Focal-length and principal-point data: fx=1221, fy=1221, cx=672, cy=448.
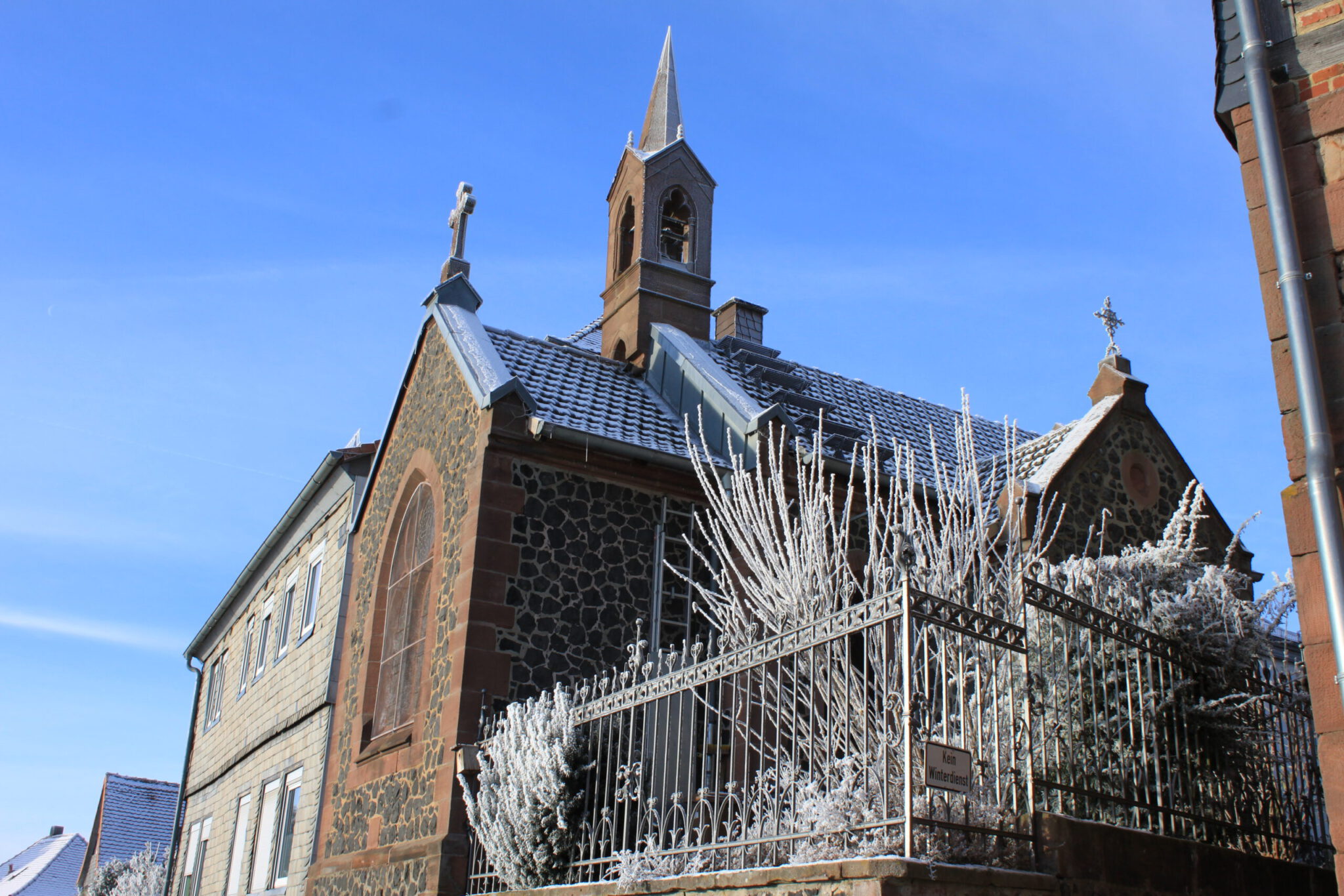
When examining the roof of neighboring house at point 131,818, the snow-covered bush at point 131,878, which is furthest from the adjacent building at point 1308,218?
the roof of neighboring house at point 131,818

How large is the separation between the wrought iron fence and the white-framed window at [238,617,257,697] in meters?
13.5

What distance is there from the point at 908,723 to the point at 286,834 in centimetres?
1235

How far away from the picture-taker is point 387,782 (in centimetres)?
1202

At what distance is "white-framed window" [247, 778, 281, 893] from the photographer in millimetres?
16125

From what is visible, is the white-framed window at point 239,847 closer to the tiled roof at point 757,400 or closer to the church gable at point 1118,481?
the tiled roof at point 757,400

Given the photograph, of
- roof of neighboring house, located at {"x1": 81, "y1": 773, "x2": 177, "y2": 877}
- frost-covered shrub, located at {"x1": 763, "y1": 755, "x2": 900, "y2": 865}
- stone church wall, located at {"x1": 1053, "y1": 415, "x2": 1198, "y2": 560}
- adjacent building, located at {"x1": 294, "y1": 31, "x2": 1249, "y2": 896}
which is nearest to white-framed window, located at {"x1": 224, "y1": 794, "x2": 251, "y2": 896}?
adjacent building, located at {"x1": 294, "y1": 31, "x2": 1249, "y2": 896}

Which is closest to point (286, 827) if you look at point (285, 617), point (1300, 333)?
point (285, 617)

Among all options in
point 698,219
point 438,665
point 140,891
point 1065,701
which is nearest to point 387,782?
point 438,665

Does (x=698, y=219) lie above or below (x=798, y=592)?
above

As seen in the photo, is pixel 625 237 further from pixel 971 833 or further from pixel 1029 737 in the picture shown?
pixel 971 833

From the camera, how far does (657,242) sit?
54.4ft

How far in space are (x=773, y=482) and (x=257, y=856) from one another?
11152 mm

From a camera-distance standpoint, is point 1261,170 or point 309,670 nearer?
point 1261,170

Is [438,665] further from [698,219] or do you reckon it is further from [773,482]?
[698,219]
